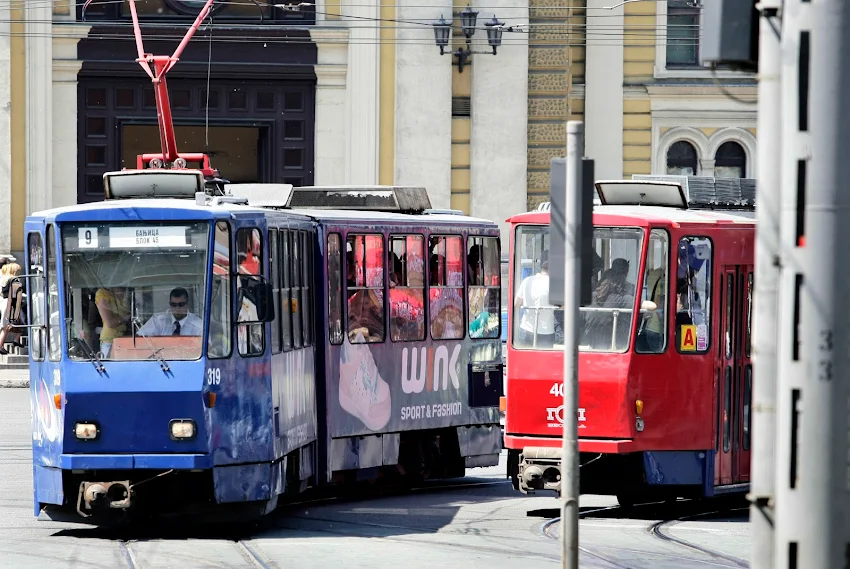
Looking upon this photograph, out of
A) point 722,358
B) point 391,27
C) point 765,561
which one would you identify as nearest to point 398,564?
point 722,358

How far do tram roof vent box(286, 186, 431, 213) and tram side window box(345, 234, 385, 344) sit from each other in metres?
1.08

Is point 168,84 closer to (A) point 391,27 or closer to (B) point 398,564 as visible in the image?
(A) point 391,27

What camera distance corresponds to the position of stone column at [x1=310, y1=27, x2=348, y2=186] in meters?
31.9

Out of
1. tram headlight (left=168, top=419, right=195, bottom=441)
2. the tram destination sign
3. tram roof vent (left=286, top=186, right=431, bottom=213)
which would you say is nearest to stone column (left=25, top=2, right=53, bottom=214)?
tram roof vent (left=286, top=186, right=431, bottom=213)

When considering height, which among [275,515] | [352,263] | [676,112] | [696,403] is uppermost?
[676,112]

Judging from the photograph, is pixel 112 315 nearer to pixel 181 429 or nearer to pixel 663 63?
pixel 181 429

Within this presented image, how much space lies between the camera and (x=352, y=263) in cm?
1551

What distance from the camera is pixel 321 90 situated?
105ft

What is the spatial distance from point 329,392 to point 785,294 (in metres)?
9.43

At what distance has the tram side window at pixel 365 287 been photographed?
15.5m

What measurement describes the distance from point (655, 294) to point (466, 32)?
1791 centimetres

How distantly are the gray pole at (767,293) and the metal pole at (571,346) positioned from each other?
3014 millimetres

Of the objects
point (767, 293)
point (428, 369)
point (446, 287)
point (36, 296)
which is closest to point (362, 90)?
point (446, 287)

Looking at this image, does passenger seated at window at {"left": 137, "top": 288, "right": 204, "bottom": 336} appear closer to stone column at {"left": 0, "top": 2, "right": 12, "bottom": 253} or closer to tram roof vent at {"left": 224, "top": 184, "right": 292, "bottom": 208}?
tram roof vent at {"left": 224, "top": 184, "right": 292, "bottom": 208}
